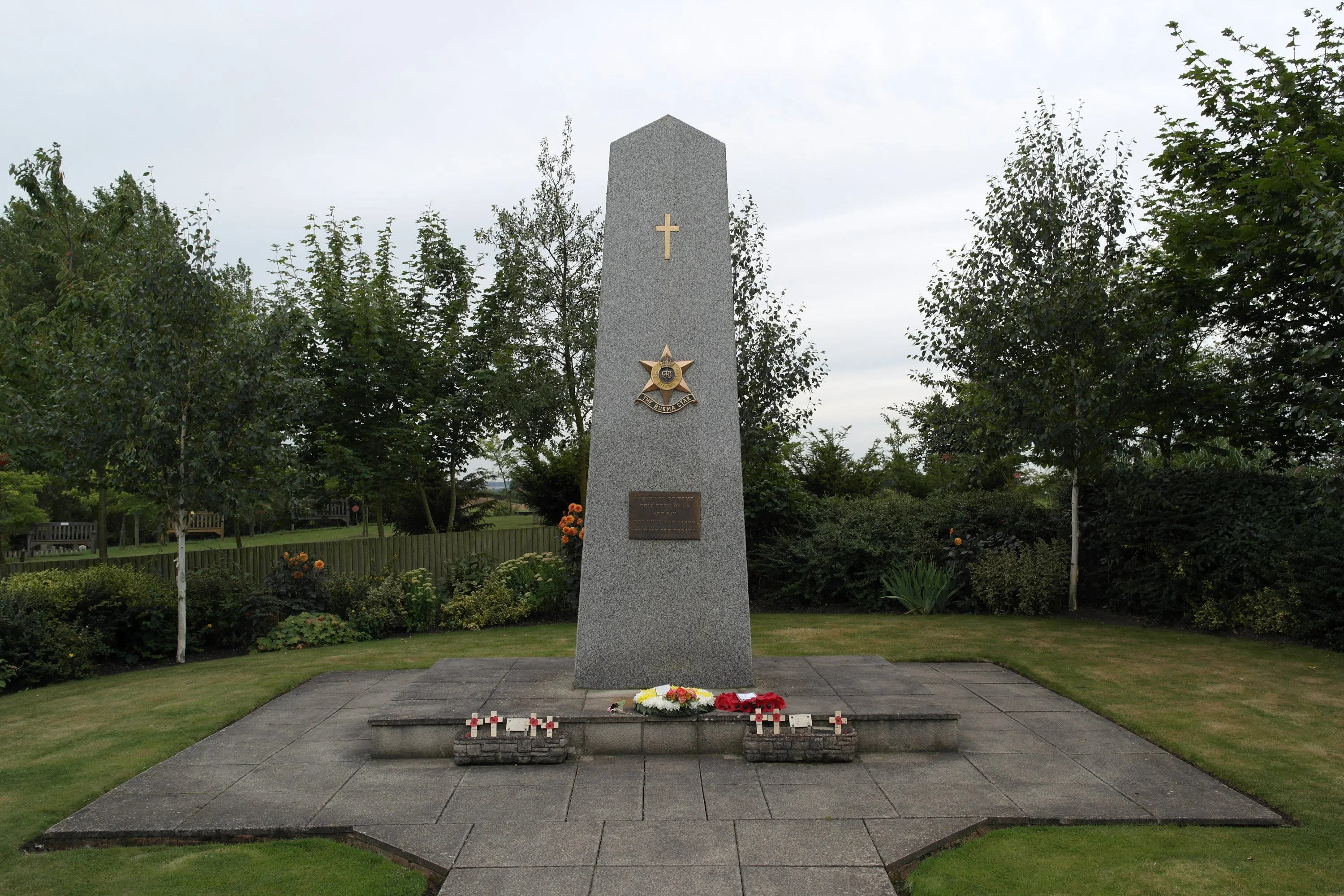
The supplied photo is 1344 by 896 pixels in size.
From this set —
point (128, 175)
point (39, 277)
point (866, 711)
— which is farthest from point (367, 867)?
point (39, 277)

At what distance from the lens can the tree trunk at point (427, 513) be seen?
18359 millimetres

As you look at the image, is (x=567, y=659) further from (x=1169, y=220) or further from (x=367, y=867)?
(x=1169, y=220)

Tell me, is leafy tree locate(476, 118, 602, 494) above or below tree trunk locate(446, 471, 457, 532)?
above

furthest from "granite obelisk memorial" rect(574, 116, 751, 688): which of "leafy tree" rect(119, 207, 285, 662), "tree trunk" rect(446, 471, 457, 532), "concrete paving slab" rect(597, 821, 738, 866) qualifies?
"tree trunk" rect(446, 471, 457, 532)

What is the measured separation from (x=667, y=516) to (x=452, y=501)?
1357cm

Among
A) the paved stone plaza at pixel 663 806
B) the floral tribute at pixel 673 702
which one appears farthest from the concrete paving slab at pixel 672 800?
the floral tribute at pixel 673 702

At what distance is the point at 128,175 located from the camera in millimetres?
18031

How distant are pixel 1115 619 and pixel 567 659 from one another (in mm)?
8398

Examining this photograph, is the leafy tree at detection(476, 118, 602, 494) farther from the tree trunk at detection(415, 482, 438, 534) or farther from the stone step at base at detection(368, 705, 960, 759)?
the stone step at base at detection(368, 705, 960, 759)

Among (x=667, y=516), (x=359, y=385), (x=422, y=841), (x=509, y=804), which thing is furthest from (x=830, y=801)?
(x=359, y=385)

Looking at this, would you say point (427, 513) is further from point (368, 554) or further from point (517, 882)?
point (517, 882)

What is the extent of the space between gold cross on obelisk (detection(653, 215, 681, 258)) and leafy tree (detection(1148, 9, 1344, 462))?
6.20 meters

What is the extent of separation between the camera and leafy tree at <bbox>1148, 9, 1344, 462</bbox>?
31.8ft

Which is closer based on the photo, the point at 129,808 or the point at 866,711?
the point at 129,808
